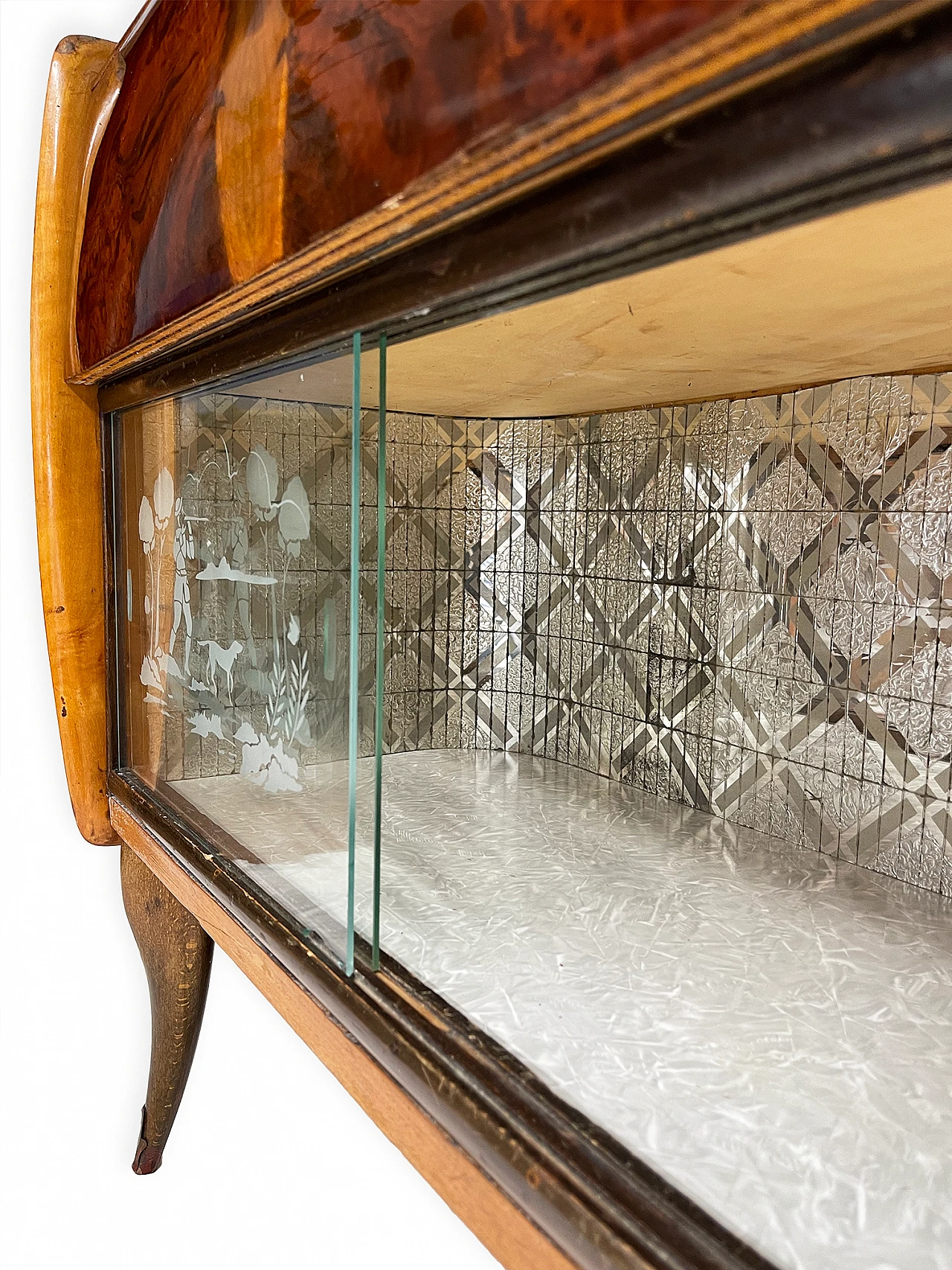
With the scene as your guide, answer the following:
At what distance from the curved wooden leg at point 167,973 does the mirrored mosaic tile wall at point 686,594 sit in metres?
0.26

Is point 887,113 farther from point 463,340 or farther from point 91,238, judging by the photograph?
point 91,238

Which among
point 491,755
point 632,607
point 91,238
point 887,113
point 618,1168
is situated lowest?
point 491,755

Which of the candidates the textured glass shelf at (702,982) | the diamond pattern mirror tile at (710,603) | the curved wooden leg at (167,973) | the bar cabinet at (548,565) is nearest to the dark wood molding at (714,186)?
the bar cabinet at (548,565)

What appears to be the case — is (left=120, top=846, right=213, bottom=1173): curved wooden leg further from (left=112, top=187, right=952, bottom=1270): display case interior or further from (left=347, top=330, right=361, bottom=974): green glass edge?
(left=347, top=330, right=361, bottom=974): green glass edge

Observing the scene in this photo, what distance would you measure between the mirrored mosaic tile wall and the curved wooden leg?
26 cm

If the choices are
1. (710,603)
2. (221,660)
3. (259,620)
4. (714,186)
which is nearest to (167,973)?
(221,660)

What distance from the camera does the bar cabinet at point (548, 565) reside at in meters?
0.37

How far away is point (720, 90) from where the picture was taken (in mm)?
298

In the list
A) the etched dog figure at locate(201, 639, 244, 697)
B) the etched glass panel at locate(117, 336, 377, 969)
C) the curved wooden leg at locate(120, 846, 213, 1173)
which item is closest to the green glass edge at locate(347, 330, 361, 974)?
the etched glass panel at locate(117, 336, 377, 969)

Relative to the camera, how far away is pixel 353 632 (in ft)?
2.00

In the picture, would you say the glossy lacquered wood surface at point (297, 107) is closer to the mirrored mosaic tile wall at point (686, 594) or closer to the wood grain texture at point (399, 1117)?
the mirrored mosaic tile wall at point (686, 594)

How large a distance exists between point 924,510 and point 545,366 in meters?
0.40

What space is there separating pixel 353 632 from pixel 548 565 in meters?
0.89

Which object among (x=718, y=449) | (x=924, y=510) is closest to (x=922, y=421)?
(x=924, y=510)
